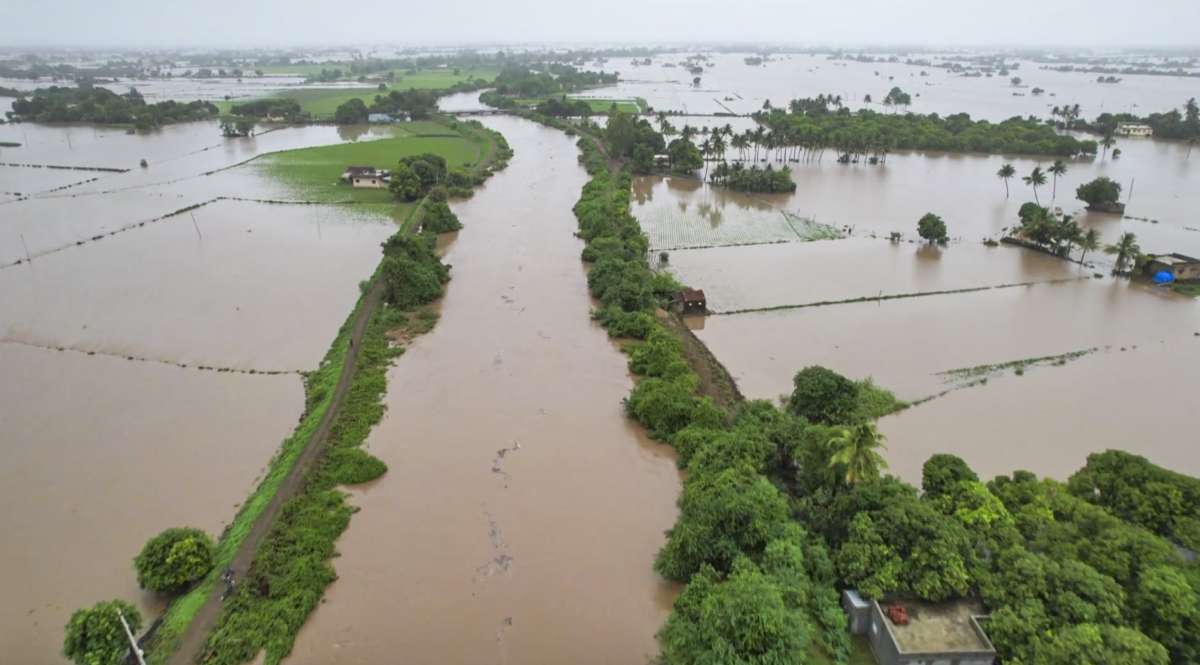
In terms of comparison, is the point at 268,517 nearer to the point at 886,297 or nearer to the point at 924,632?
the point at 924,632

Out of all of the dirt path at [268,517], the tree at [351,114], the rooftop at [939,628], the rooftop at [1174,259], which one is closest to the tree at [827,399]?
the rooftop at [939,628]

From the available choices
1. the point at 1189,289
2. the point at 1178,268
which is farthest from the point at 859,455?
the point at 1178,268

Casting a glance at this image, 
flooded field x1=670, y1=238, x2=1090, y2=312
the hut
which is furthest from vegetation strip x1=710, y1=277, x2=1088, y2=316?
the hut

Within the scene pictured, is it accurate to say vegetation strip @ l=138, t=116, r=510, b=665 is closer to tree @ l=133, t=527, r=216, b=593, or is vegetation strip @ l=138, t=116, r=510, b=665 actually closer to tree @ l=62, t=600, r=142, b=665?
tree @ l=133, t=527, r=216, b=593

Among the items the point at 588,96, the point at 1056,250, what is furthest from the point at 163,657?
the point at 588,96

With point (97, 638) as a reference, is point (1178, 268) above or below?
above

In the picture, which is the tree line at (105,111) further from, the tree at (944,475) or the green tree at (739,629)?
the tree at (944,475)
